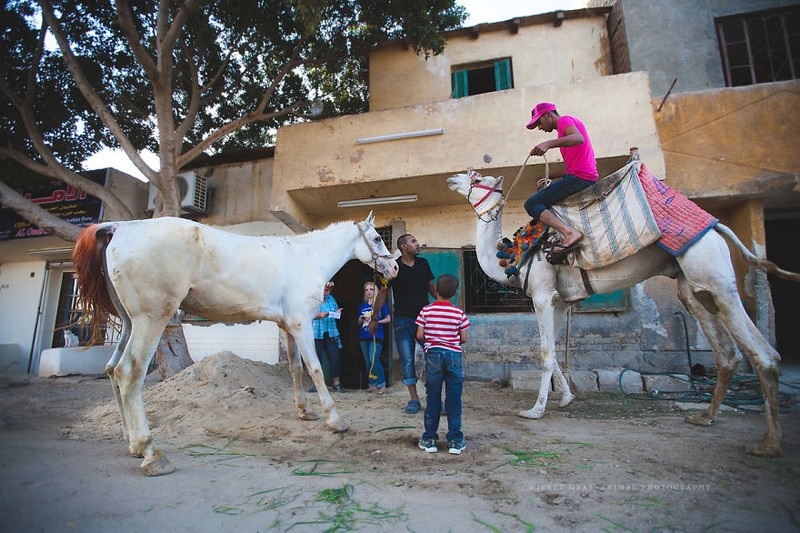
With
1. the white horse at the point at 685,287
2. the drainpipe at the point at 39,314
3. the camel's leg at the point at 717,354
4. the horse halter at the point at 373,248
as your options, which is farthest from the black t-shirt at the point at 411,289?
the drainpipe at the point at 39,314

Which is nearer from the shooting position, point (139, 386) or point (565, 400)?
point (139, 386)

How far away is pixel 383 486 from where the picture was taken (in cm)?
250

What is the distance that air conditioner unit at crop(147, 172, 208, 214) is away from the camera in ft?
31.1

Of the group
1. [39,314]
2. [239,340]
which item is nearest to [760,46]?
[239,340]

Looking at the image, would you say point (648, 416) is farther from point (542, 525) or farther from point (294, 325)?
point (294, 325)

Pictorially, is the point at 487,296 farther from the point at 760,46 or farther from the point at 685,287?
the point at 760,46

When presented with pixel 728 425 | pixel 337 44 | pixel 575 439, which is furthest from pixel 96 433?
pixel 337 44

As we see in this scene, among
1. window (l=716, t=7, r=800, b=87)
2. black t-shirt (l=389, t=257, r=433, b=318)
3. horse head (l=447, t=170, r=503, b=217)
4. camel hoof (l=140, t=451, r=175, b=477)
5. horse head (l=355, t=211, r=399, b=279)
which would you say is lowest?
camel hoof (l=140, t=451, r=175, b=477)

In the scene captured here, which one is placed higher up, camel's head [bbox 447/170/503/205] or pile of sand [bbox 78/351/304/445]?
camel's head [bbox 447/170/503/205]

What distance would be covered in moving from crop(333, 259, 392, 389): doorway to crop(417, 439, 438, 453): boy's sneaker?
394 centimetres

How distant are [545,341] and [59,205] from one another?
12400 mm

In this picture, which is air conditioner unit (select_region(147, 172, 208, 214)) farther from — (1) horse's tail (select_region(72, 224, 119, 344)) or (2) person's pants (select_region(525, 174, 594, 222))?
(2) person's pants (select_region(525, 174, 594, 222))

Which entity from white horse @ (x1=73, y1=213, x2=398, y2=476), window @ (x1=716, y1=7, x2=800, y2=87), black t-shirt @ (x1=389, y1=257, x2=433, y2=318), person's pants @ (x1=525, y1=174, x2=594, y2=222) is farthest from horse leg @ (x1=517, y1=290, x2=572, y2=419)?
window @ (x1=716, y1=7, x2=800, y2=87)

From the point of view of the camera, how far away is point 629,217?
3732 mm
